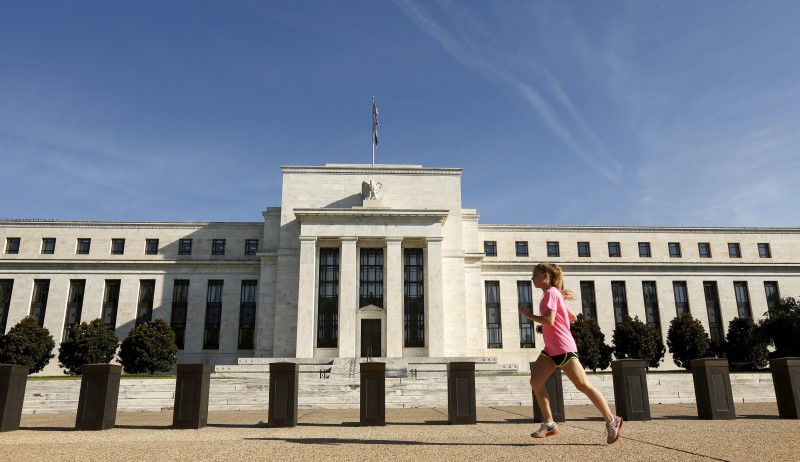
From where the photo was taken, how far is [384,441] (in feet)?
29.7

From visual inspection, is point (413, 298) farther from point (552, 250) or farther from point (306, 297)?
point (552, 250)

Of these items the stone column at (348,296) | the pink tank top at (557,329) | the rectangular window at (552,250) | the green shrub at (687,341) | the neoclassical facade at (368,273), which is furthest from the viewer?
the rectangular window at (552,250)

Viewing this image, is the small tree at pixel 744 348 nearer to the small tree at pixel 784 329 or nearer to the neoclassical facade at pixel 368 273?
the small tree at pixel 784 329

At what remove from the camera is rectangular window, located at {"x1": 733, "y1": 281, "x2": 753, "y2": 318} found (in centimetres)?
5100

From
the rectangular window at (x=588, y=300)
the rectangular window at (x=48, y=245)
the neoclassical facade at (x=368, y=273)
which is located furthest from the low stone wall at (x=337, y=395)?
the rectangular window at (x=48, y=245)

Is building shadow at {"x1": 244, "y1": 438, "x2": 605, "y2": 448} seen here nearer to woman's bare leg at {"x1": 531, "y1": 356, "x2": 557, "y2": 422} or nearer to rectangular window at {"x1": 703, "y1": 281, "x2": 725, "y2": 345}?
woman's bare leg at {"x1": 531, "y1": 356, "x2": 557, "y2": 422}

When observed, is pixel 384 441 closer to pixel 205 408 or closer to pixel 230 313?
pixel 205 408

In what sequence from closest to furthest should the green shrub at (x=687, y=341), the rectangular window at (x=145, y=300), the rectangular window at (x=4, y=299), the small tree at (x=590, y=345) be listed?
the small tree at (x=590, y=345), the green shrub at (x=687, y=341), the rectangular window at (x=4, y=299), the rectangular window at (x=145, y=300)

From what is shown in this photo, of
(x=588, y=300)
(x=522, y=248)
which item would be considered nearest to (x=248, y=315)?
(x=522, y=248)

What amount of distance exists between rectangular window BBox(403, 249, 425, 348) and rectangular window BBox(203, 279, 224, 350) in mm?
16735

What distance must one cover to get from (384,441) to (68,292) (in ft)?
160

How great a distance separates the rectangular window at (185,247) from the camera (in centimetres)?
5062

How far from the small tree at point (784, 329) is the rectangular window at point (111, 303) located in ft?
166

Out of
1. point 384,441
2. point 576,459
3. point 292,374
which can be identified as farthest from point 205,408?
point 576,459
